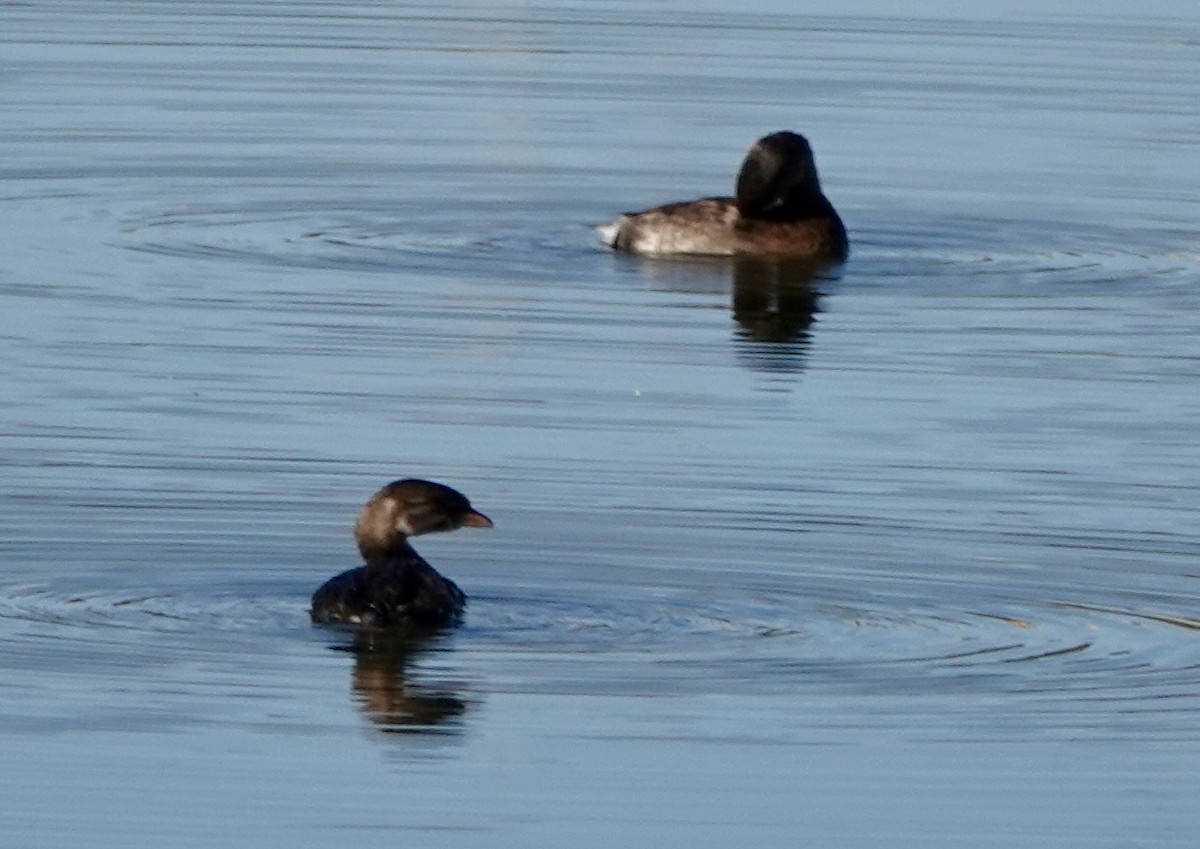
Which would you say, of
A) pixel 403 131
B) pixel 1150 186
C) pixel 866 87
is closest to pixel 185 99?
pixel 403 131

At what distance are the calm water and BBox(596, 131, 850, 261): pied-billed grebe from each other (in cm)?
26

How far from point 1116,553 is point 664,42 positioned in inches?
768

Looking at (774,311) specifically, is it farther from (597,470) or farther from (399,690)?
(399,690)

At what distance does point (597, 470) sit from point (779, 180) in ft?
25.2

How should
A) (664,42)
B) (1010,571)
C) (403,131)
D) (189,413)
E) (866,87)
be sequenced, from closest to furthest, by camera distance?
(1010,571) < (189,413) < (403,131) < (866,87) < (664,42)

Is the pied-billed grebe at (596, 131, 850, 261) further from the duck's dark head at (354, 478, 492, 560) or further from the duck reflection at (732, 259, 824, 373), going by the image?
the duck's dark head at (354, 478, 492, 560)

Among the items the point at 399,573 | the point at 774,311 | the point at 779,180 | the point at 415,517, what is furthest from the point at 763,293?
the point at 399,573

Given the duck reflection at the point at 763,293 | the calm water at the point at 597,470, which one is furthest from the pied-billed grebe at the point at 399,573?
the duck reflection at the point at 763,293

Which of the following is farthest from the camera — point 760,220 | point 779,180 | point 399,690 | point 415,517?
point 760,220

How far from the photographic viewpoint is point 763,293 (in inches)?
813

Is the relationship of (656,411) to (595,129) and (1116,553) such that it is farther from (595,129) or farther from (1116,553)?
(595,129)

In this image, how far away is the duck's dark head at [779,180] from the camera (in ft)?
71.6

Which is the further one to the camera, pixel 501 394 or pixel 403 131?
pixel 403 131

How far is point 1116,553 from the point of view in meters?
13.3
